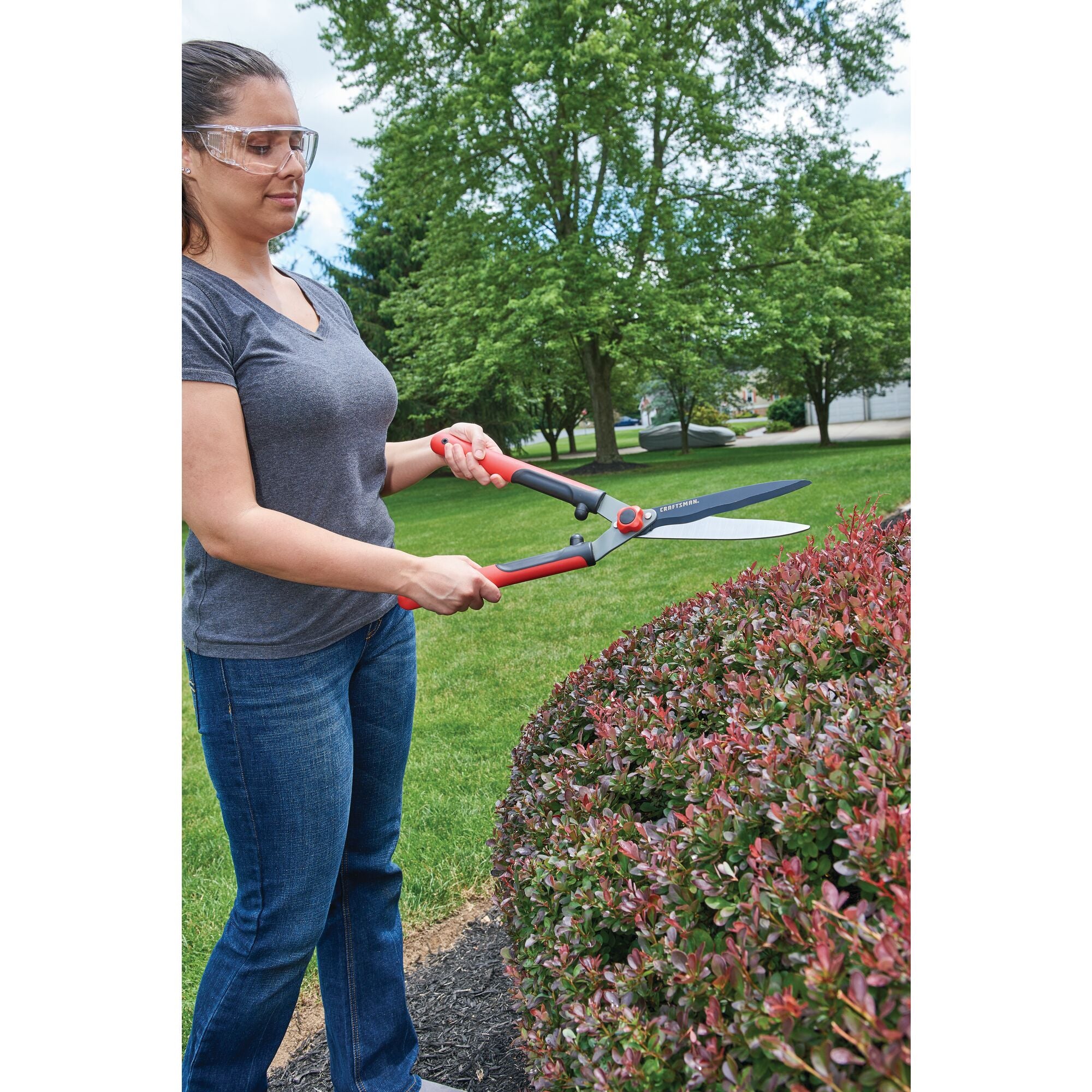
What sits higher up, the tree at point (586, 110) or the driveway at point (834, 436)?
the tree at point (586, 110)

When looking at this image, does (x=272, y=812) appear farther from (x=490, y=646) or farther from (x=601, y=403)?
(x=601, y=403)

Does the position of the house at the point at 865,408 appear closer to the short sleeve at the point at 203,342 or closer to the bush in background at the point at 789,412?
the bush in background at the point at 789,412

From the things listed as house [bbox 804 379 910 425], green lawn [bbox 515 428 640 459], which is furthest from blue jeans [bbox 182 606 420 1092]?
house [bbox 804 379 910 425]

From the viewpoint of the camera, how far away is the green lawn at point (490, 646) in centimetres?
304

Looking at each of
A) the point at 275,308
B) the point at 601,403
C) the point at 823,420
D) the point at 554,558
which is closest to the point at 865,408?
the point at 823,420

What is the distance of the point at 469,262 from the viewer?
1741cm

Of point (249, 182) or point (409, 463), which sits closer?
point (249, 182)

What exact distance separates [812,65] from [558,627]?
13391mm

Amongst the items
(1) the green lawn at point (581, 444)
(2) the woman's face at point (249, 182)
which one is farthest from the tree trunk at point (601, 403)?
(2) the woman's face at point (249, 182)

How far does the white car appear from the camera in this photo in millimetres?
26297

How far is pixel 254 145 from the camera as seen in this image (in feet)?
4.46

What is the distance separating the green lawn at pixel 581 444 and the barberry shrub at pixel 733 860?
2704 cm

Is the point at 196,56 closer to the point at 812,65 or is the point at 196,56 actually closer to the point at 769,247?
the point at 812,65

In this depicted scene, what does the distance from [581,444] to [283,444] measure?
38257 millimetres
